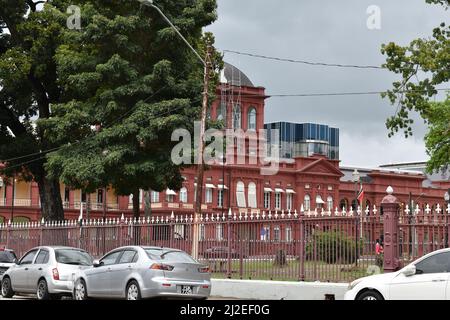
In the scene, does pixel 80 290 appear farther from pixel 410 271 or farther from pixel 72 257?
pixel 410 271

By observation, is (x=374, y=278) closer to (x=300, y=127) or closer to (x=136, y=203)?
(x=136, y=203)

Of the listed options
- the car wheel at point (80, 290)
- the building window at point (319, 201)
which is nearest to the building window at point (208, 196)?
the building window at point (319, 201)

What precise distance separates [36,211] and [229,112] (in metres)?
21.7

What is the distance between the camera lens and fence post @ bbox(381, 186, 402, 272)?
20.0 metres

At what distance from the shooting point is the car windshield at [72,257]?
76.5ft

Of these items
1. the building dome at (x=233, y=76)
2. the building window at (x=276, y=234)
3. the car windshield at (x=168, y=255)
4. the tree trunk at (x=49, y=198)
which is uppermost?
the building dome at (x=233, y=76)

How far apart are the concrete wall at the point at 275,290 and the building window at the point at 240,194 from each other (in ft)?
210

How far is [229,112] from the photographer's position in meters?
82.6

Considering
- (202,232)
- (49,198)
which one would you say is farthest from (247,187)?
(202,232)

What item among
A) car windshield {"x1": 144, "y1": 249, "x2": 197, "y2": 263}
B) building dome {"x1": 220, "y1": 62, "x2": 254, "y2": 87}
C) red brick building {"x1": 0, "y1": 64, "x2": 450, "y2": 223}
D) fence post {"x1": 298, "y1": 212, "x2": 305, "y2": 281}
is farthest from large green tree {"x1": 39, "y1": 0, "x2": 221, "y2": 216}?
building dome {"x1": 220, "y1": 62, "x2": 254, "y2": 87}

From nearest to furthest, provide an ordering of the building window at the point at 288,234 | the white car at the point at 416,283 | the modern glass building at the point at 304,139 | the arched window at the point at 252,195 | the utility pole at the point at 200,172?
the white car at the point at 416,283 → the building window at the point at 288,234 → the utility pole at the point at 200,172 → the arched window at the point at 252,195 → the modern glass building at the point at 304,139

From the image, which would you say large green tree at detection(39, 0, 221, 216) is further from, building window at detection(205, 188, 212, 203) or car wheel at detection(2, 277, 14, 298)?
building window at detection(205, 188, 212, 203)

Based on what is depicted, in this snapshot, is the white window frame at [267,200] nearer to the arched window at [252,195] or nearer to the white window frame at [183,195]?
the arched window at [252,195]

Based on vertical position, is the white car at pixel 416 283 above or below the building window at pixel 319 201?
below
